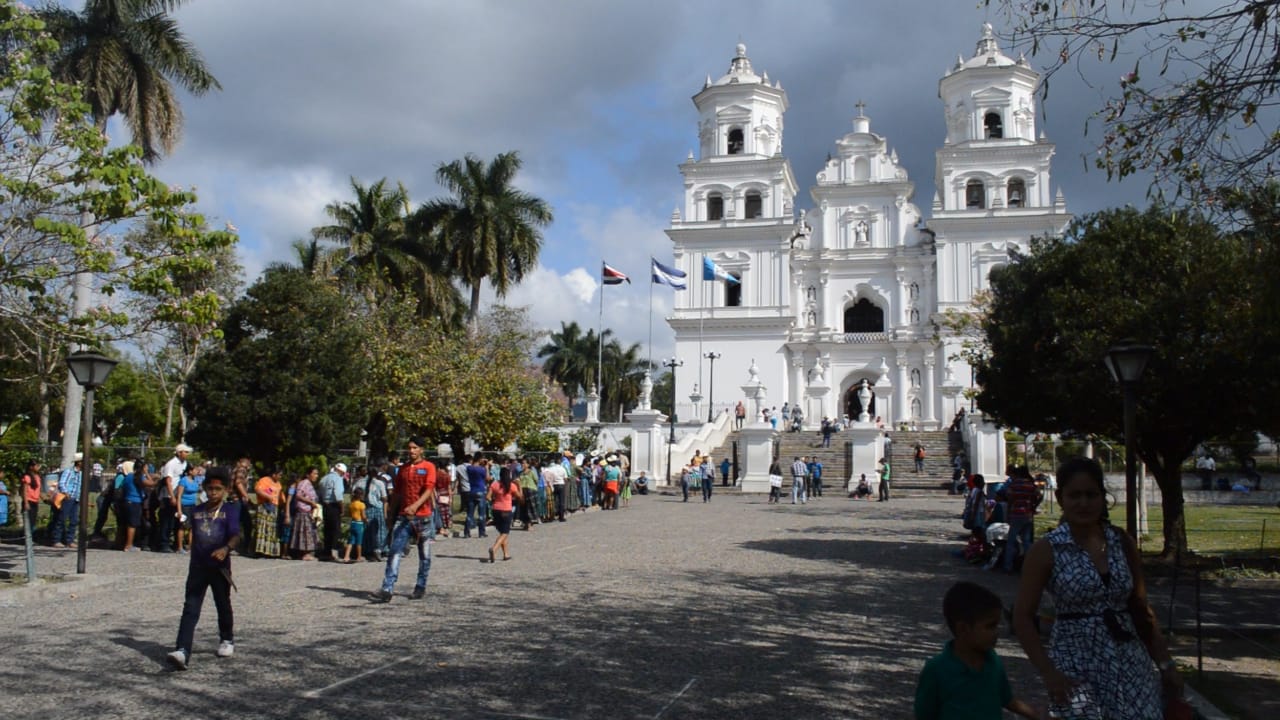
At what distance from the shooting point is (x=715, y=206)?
165 feet

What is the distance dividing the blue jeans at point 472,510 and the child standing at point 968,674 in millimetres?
14134

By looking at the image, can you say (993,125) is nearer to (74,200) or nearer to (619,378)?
(619,378)

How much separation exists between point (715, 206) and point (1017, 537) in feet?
127

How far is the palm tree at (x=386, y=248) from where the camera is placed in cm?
3459

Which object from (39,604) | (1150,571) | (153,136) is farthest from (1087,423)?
(153,136)

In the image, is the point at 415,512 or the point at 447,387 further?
the point at 447,387

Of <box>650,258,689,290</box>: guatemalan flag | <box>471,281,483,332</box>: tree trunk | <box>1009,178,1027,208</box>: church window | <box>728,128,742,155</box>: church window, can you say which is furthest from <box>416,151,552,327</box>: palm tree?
<box>1009,178,1027,208</box>: church window

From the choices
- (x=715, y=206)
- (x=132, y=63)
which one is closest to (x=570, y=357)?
(x=715, y=206)

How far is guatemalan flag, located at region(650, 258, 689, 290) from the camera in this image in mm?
45375

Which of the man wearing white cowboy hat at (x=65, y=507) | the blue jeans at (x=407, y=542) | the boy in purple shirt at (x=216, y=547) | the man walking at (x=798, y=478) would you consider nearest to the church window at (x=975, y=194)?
the man walking at (x=798, y=478)

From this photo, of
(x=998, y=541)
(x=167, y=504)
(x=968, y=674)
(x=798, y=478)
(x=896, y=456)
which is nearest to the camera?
(x=968, y=674)

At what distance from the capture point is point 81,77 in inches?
773

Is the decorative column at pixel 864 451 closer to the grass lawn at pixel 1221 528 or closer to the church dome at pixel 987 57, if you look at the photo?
the grass lawn at pixel 1221 528

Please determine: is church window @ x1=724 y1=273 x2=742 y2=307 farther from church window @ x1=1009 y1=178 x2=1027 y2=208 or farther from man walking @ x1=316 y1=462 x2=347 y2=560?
man walking @ x1=316 y1=462 x2=347 y2=560
